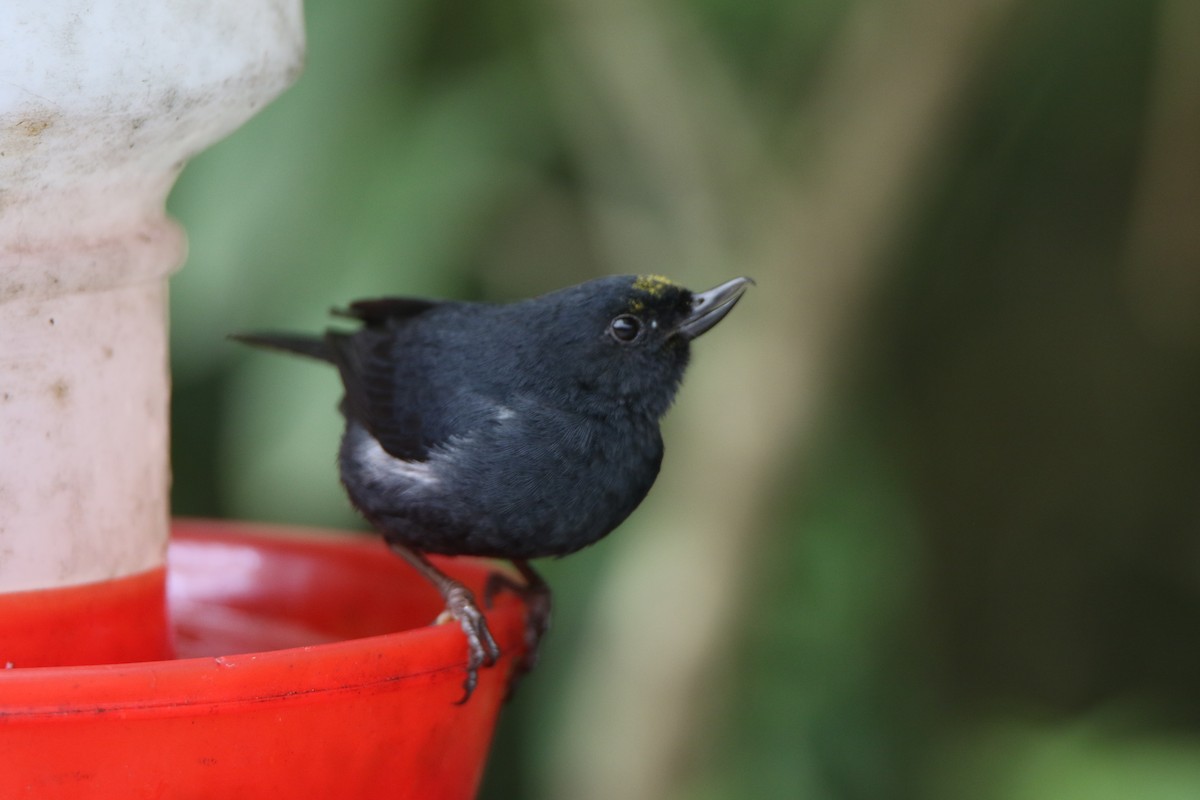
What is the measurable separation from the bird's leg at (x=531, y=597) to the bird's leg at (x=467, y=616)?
0.17 metres

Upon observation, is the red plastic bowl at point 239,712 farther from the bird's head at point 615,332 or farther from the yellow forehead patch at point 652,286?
the yellow forehead patch at point 652,286

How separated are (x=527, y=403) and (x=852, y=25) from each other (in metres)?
1.44

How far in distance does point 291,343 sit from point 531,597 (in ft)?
2.45

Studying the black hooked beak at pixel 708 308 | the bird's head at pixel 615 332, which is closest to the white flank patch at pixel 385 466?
the bird's head at pixel 615 332

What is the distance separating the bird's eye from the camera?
225 centimetres

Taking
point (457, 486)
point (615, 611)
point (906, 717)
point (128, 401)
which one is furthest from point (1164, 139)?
point (128, 401)

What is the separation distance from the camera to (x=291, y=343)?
272 centimetres

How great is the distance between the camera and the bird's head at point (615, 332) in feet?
7.34

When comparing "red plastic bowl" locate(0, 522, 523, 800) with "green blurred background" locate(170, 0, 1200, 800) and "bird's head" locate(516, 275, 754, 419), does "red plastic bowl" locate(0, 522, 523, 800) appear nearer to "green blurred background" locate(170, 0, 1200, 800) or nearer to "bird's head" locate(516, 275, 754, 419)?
"bird's head" locate(516, 275, 754, 419)

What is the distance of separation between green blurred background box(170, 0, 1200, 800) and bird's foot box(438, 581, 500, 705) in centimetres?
125

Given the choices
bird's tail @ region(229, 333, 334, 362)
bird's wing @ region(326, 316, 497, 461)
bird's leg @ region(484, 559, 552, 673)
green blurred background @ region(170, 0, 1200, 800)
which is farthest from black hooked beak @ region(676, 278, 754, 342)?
green blurred background @ region(170, 0, 1200, 800)

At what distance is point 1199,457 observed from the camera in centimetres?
393

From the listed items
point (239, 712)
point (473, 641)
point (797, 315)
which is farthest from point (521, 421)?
point (797, 315)

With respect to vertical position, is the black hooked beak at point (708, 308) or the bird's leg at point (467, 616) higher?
the black hooked beak at point (708, 308)
